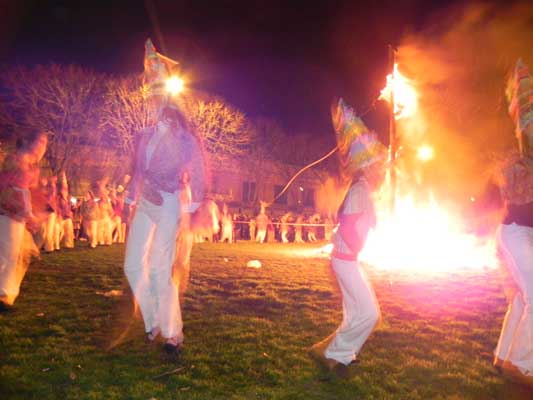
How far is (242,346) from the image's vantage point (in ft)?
15.1

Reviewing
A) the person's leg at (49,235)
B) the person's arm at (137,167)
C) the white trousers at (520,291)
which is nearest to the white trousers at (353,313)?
the white trousers at (520,291)

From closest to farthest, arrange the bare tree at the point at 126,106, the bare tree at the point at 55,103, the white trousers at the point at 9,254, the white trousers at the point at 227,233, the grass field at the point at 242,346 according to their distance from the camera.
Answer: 1. the grass field at the point at 242,346
2. the white trousers at the point at 9,254
3. the white trousers at the point at 227,233
4. the bare tree at the point at 55,103
5. the bare tree at the point at 126,106

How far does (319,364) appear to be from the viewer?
13.6 feet

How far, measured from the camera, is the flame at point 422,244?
42.7ft

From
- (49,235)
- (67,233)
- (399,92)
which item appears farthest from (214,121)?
(49,235)

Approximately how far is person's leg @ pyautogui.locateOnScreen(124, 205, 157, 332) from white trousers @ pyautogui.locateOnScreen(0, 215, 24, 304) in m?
1.96

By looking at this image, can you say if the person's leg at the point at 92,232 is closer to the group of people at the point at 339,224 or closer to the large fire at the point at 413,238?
the large fire at the point at 413,238

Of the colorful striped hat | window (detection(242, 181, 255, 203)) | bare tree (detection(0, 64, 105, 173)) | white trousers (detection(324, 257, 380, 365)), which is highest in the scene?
bare tree (detection(0, 64, 105, 173))

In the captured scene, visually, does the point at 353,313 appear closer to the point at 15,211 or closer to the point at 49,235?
the point at 15,211

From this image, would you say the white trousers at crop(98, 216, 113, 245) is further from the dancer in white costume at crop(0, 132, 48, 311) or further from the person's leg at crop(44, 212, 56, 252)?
the dancer in white costume at crop(0, 132, 48, 311)

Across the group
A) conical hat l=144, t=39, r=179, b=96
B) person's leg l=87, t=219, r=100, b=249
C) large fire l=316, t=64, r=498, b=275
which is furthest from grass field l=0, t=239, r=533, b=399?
person's leg l=87, t=219, r=100, b=249

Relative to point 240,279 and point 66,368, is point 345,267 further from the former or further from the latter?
point 240,279

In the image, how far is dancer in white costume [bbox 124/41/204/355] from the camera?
4.14 m

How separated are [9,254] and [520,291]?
5602mm
